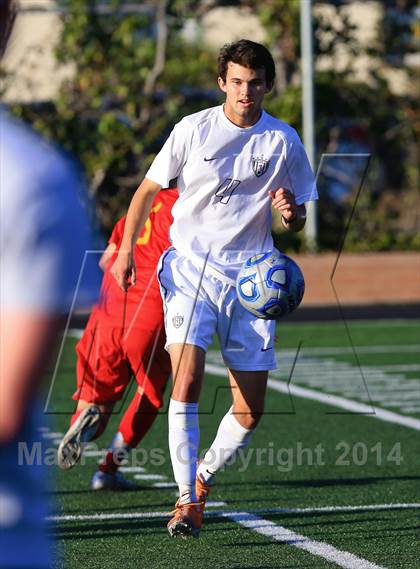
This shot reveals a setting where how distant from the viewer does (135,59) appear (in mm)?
22969

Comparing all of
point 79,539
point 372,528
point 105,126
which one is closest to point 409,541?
point 372,528

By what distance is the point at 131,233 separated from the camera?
6152 millimetres

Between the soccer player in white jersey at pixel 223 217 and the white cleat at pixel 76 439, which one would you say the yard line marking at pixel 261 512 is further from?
the soccer player in white jersey at pixel 223 217

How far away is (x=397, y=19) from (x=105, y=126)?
641 centimetres

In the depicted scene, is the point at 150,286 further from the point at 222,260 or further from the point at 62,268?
the point at 62,268

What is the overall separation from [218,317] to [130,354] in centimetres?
111

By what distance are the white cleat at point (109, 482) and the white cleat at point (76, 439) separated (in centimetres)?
39

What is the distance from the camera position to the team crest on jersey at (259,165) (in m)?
6.19

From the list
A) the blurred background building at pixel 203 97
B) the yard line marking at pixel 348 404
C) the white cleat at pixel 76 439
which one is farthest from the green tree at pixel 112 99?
the white cleat at pixel 76 439

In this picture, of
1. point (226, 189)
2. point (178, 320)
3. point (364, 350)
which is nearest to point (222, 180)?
point (226, 189)

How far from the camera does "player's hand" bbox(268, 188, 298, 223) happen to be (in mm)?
6051

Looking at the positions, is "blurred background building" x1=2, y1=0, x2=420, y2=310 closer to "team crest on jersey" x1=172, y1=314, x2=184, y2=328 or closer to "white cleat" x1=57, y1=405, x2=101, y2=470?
"white cleat" x1=57, y1=405, x2=101, y2=470

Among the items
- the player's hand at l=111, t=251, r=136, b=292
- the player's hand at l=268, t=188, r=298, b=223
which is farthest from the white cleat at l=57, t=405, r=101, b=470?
the player's hand at l=268, t=188, r=298, b=223

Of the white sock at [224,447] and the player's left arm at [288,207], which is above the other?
the player's left arm at [288,207]
